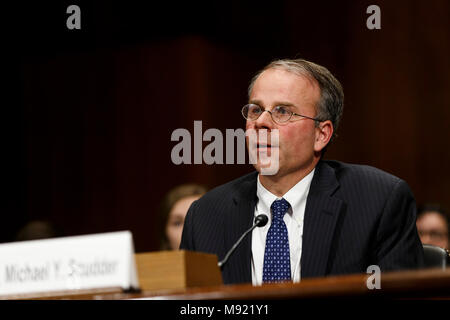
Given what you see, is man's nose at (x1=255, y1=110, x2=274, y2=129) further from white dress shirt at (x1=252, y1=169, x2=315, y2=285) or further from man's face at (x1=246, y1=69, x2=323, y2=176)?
white dress shirt at (x1=252, y1=169, x2=315, y2=285)

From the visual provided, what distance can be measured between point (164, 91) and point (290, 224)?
310 centimetres

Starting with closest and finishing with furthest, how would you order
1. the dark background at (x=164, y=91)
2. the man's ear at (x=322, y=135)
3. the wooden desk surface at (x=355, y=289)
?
the wooden desk surface at (x=355, y=289), the man's ear at (x=322, y=135), the dark background at (x=164, y=91)

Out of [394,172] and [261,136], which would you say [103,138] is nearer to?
[394,172]

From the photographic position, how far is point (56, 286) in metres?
1.52

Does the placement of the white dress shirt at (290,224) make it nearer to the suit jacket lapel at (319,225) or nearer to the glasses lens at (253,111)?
the suit jacket lapel at (319,225)

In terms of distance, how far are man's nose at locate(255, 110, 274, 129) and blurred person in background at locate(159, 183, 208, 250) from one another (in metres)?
1.36

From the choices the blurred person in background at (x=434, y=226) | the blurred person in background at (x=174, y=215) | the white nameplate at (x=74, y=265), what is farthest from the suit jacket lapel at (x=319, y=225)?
the blurred person in background at (x=434, y=226)

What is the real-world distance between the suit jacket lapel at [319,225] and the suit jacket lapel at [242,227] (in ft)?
0.65

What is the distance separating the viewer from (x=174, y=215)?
378 cm

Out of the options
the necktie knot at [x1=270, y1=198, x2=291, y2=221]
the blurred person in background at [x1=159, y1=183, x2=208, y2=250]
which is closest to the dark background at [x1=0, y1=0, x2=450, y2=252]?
the blurred person in background at [x1=159, y1=183, x2=208, y2=250]

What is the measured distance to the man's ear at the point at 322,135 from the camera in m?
2.65

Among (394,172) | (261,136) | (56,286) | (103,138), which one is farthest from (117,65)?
(56,286)

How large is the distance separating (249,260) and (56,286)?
93 centimetres

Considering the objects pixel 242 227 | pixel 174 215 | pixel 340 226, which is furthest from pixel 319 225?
pixel 174 215
